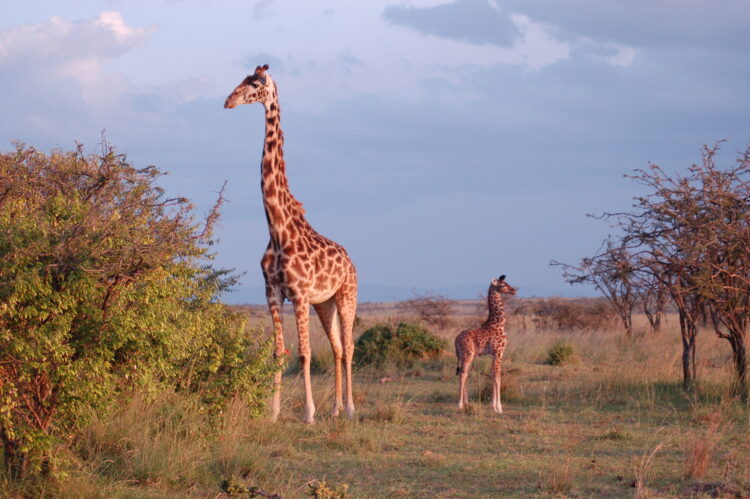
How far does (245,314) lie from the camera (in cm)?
1012

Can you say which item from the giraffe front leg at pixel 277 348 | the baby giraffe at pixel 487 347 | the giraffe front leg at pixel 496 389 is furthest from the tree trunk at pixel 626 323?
the giraffe front leg at pixel 277 348

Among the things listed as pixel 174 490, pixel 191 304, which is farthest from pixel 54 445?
pixel 191 304

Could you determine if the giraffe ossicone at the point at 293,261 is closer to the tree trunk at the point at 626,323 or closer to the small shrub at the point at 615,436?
the small shrub at the point at 615,436

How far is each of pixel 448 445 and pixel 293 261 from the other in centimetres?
297

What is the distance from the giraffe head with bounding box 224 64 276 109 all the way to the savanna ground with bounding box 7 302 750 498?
9.49 ft

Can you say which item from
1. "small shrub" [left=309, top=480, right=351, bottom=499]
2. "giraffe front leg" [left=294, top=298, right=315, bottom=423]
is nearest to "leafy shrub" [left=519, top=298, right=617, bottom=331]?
"giraffe front leg" [left=294, top=298, right=315, bottom=423]

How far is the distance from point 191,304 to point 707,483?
5149 millimetres

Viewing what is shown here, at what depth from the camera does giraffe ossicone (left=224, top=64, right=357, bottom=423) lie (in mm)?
10172

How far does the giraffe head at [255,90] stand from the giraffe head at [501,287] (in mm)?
4152

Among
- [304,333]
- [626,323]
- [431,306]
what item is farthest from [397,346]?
[431,306]

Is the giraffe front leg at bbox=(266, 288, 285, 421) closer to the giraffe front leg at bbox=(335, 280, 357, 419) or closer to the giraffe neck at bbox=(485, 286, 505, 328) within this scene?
the giraffe front leg at bbox=(335, 280, 357, 419)

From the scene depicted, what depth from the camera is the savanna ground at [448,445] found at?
6.71 m

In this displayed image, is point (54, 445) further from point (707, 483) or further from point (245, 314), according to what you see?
point (707, 483)

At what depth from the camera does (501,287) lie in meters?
11.9
